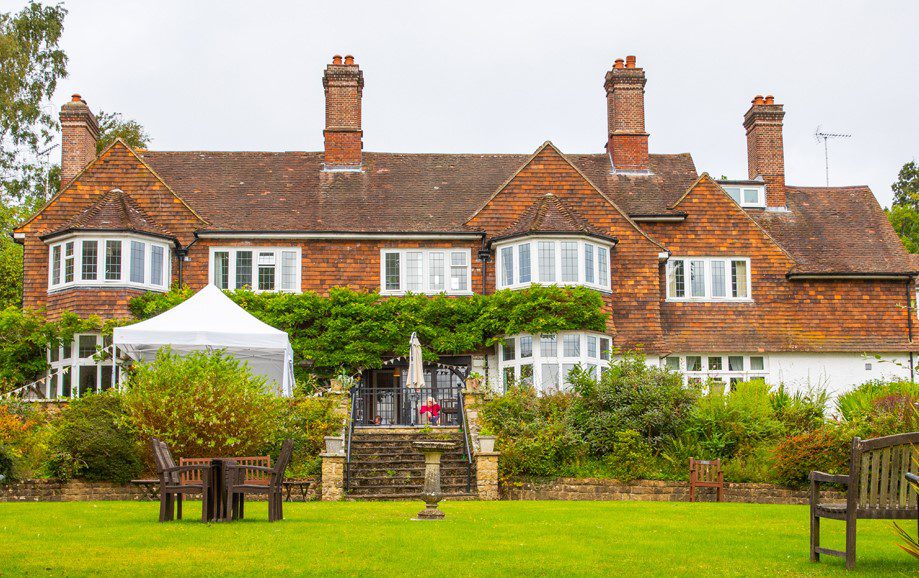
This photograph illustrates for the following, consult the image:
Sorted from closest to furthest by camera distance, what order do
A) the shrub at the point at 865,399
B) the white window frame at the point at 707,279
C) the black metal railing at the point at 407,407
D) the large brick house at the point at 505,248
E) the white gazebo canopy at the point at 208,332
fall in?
the shrub at the point at 865,399 < the white gazebo canopy at the point at 208,332 < the black metal railing at the point at 407,407 < the large brick house at the point at 505,248 < the white window frame at the point at 707,279

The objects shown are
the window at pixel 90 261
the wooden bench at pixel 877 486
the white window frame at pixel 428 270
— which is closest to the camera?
the wooden bench at pixel 877 486

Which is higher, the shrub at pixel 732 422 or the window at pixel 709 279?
the window at pixel 709 279

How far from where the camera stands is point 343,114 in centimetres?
3384

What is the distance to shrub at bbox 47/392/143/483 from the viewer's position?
66.9 ft

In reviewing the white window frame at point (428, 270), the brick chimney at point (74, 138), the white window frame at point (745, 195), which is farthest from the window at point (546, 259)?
the brick chimney at point (74, 138)

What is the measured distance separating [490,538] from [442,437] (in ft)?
40.5

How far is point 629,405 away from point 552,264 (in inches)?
292

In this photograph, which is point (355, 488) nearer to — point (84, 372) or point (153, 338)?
point (153, 338)

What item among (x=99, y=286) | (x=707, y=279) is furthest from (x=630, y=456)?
(x=99, y=286)

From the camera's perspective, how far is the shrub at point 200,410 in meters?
20.4

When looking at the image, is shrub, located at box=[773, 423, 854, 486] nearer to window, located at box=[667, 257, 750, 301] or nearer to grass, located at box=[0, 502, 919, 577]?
grass, located at box=[0, 502, 919, 577]

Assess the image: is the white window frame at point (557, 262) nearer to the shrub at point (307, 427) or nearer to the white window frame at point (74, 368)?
the shrub at point (307, 427)

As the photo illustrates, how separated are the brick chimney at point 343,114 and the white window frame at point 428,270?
4.15 m

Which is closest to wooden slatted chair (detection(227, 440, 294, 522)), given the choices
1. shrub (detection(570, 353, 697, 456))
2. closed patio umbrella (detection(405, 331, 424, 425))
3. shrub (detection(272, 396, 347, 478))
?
shrub (detection(272, 396, 347, 478))
